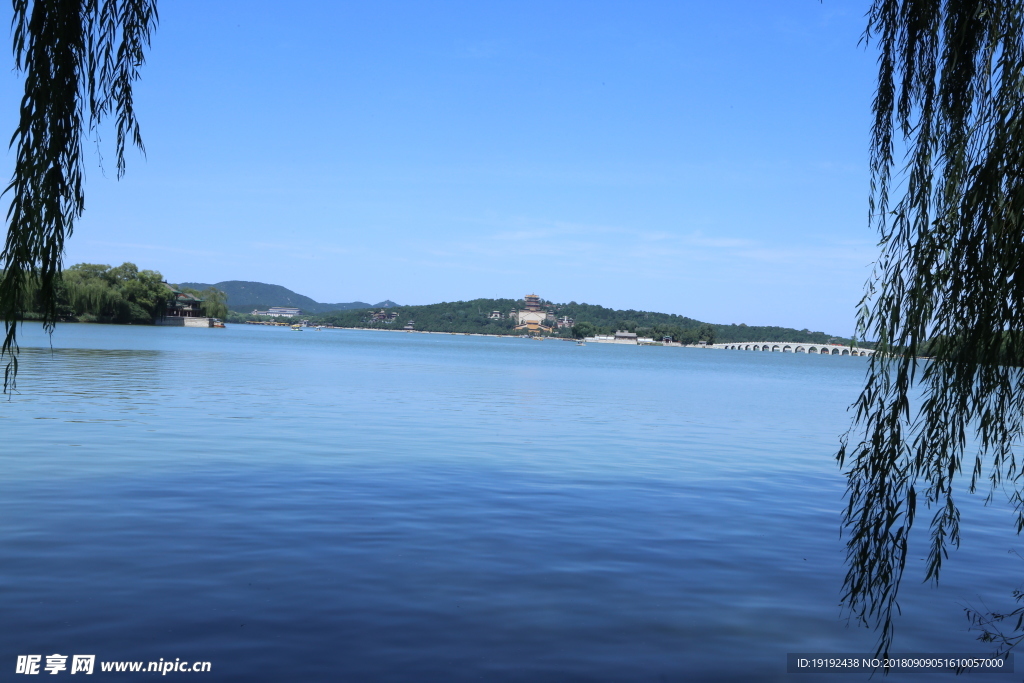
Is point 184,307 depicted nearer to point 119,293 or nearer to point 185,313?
point 185,313

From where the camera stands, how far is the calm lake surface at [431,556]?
6.49 m

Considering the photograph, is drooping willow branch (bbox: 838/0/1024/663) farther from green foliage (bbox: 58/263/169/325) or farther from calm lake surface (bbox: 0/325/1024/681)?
green foliage (bbox: 58/263/169/325)

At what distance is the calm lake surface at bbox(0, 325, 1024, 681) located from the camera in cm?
649

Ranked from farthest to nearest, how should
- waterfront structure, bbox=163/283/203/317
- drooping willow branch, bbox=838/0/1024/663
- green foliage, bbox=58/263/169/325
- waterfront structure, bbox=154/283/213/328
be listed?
waterfront structure, bbox=163/283/203/317 → waterfront structure, bbox=154/283/213/328 → green foliage, bbox=58/263/169/325 → drooping willow branch, bbox=838/0/1024/663

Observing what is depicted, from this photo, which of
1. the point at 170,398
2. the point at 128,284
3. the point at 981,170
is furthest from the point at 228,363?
the point at 128,284

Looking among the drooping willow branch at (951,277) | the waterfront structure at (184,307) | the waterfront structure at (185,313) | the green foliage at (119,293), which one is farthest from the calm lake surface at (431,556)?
the waterfront structure at (184,307)

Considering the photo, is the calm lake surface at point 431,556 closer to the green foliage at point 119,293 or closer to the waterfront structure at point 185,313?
the green foliage at point 119,293

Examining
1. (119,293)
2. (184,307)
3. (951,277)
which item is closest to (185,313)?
(184,307)

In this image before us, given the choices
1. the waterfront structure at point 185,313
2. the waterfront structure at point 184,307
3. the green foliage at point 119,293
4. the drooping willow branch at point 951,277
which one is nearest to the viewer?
the drooping willow branch at point 951,277

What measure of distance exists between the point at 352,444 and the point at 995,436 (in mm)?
14659

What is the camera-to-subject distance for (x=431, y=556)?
9.20 meters

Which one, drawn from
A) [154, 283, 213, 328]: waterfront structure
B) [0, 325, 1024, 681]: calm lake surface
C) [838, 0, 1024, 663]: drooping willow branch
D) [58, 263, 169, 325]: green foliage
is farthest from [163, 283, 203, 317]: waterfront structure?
[838, 0, 1024, 663]: drooping willow branch

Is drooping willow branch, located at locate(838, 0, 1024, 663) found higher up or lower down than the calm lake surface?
higher up

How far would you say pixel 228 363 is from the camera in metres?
50.3
